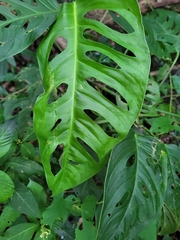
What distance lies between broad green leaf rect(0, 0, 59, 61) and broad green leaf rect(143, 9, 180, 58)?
1.57 ft

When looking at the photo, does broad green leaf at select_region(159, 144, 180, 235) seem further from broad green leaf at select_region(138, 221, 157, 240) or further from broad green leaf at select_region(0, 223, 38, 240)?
broad green leaf at select_region(0, 223, 38, 240)

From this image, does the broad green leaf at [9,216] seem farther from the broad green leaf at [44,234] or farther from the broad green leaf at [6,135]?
the broad green leaf at [6,135]

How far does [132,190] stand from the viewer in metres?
1.09

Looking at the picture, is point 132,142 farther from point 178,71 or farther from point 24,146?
point 178,71

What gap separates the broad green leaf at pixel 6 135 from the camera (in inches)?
41.8

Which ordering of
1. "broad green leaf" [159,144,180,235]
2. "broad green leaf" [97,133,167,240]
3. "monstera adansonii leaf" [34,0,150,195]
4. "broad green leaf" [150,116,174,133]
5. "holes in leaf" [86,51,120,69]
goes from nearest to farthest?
"monstera adansonii leaf" [34,0,150,195]
"broad green leaf" [97,133,167,240]
"broad green leaf" [159,144,180,235]
"broad green leaf" [150,116,174,133]
"holes in leaf" [86,51,120,69]

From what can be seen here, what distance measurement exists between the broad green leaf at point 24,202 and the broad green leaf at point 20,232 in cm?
5

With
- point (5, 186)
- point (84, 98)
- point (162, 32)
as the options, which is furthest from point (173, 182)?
point (162, 32)

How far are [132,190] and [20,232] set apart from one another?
40 cm

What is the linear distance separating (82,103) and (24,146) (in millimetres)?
364

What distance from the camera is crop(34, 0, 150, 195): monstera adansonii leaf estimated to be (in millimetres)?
949

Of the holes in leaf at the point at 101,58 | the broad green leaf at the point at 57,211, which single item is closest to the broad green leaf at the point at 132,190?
the broad green leaf at the point at 57,211

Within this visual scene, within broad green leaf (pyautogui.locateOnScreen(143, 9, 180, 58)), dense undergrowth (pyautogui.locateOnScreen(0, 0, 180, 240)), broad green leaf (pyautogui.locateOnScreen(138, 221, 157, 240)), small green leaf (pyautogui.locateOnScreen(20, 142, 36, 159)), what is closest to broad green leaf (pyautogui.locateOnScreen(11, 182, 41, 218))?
dense undergrowth (pyautogui.locateOnScreen(0, 0, 180, 240))

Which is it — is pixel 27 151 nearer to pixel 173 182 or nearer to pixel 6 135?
pixel 6 135
